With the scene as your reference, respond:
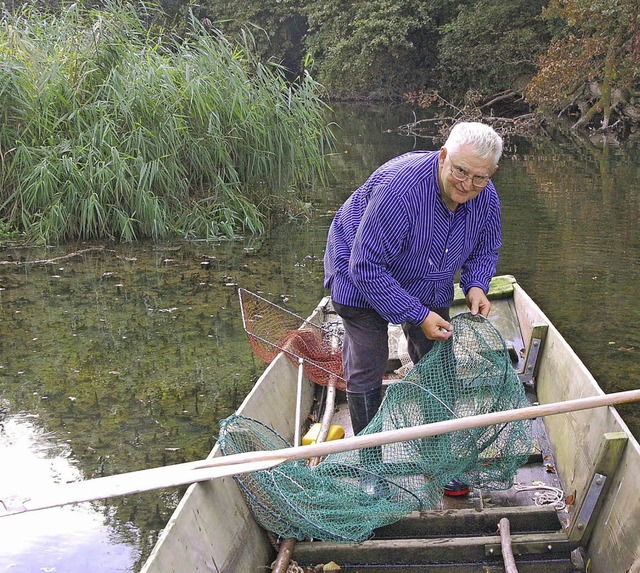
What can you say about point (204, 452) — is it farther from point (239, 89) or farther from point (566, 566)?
point (239, 89)

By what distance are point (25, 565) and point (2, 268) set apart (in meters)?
5.58

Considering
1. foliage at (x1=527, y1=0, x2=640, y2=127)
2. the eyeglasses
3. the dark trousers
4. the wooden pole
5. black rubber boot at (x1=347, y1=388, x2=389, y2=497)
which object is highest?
foliage at (x1=527, y1=0, x2=640, y2=127)

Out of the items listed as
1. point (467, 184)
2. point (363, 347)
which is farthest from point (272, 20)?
point (467, 184)

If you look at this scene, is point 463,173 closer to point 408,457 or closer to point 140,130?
point 408,457

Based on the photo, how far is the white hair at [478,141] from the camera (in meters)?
3.10

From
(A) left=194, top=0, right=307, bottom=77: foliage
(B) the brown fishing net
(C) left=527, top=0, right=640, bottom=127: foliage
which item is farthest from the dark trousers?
(A) left=194, top=0, right=307, bottom=77: foliage

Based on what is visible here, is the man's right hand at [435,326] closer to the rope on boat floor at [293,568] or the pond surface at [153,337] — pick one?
the rope on boat floor at [293,568]

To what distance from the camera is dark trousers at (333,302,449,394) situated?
3.58 m

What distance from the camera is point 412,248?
337 cm

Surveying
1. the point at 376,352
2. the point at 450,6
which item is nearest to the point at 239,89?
the point at 376,352

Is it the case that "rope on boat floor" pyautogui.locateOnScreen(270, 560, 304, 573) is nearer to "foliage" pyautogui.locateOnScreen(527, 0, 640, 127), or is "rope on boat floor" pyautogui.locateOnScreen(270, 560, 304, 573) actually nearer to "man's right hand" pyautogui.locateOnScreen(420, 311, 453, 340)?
"man's right hand" pyautogui.locateOnScreen(420, 311, 453, 340)

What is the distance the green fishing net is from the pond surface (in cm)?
99

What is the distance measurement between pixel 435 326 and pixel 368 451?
0.61 m

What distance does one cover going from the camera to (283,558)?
3205 millimetres
